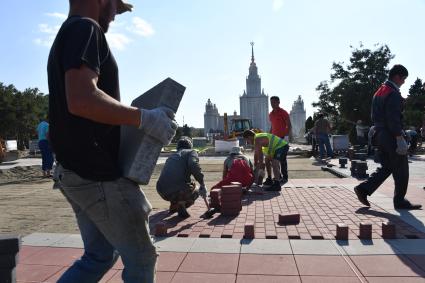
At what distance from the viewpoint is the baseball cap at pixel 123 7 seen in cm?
212

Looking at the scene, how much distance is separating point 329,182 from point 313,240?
16.9ft

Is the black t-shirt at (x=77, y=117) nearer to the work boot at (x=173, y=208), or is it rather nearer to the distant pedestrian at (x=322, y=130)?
the work boot at (x=173, y=208)

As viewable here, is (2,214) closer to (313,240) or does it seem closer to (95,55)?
(313,240)

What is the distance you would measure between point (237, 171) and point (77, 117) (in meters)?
5.76

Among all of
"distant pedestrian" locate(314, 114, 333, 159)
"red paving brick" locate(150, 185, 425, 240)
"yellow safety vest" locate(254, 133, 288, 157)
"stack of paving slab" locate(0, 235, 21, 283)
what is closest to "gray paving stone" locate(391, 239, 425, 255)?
"red paving brick" locate(150, 185, 425, 240)

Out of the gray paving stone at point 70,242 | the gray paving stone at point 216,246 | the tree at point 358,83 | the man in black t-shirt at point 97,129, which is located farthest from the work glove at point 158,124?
the tree at point 358,83

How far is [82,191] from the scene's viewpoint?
1.88 metres

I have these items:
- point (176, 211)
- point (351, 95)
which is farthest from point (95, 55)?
point (351, 95)

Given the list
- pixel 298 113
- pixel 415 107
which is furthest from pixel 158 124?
pixel 298 113

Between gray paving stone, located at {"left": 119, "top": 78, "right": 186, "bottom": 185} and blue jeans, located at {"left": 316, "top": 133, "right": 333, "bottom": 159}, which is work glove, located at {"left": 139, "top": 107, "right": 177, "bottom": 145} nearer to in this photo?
gray paving stone, located at {"left": 119, "top": 78, "right": 186, "bottom": 185}

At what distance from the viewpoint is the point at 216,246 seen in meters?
4.29

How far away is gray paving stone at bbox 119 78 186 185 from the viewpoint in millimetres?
1908

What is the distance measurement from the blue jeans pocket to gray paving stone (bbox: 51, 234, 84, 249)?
2.68 meters

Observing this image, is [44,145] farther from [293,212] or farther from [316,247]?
[316,247]
